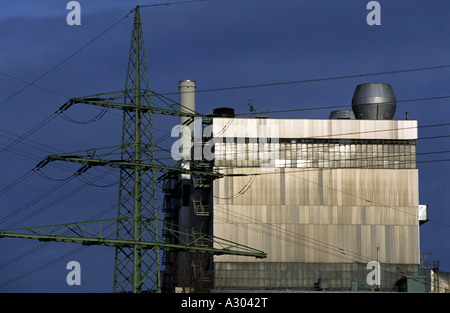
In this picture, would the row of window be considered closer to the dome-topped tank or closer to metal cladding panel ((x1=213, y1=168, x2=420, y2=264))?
metal cladding panel ((x1=213, y1=168, x2=420, y2=264))

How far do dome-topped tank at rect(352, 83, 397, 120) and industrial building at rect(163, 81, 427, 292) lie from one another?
9.78 feet

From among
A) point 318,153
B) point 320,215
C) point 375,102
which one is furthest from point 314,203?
point 375,102

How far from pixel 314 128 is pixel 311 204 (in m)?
8.05

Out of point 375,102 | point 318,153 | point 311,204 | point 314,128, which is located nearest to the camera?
point 311,204

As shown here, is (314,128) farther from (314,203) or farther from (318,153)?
(314,203)

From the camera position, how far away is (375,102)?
296 ft

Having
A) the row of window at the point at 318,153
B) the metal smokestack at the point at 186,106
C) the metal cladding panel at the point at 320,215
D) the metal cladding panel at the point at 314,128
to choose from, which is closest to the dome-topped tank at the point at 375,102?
the metal cladding panel at the point at 314,128

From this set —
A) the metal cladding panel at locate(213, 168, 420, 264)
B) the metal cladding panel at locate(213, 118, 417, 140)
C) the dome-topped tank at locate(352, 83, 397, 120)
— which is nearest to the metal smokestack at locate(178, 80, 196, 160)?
the metal cladding panel at locate(213, 118, 417, 140)

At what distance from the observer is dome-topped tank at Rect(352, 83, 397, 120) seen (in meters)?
90.0

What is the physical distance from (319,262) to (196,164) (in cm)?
1638

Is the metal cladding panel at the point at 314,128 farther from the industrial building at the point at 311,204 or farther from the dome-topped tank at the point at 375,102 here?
the dome-topped tank at the point at 375,102

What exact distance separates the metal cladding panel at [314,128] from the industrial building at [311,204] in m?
0.10
